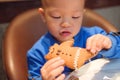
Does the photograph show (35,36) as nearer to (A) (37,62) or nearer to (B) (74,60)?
(A) (37,62)

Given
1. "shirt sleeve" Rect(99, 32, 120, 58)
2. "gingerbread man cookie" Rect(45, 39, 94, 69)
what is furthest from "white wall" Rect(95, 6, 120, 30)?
"gingerbread man cookie" Rect(45, 39, 94, 69)

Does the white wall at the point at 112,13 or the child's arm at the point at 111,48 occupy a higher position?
the child's arm at the point at 111,48

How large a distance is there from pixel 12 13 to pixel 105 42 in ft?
2.26

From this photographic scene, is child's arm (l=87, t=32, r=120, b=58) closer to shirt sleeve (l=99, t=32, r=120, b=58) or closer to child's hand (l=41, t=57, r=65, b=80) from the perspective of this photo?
shirt sleeve (l=99, t=32, r=120, b=58)

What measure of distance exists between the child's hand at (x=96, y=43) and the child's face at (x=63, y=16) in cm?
9

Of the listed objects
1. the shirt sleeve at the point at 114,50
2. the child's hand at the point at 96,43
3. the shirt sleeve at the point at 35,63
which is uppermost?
the child's hand at the point at 96,43

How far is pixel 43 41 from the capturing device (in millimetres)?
846

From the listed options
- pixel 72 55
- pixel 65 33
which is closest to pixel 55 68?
pixel 72 55

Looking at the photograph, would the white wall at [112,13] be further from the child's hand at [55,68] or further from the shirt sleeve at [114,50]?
the child's hand at [55,68]

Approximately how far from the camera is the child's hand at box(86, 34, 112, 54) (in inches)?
24.2

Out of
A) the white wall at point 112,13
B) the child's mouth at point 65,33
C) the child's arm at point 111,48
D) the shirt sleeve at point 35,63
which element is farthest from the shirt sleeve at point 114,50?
the white wall at point 112,13

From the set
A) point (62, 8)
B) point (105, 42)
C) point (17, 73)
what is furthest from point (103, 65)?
point (17, 73)

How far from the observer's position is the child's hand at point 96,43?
614 mm

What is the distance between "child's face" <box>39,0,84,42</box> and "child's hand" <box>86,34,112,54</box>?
9cm
